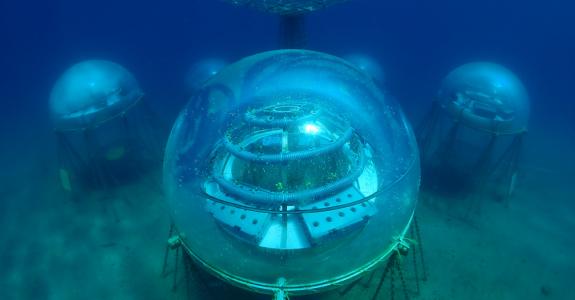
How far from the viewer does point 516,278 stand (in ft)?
17.8

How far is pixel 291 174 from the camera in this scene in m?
3.83

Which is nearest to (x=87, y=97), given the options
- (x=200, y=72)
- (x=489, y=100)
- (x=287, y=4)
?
(x=200, y=72)

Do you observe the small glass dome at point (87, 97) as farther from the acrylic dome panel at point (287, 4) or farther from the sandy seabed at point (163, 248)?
the acrylic dome panel at point (287, 4)

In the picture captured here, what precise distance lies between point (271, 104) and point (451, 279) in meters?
4.06

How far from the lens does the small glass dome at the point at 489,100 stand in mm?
5828

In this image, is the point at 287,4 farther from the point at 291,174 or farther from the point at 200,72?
the point at 200,72

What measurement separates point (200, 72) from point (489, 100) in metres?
6.54

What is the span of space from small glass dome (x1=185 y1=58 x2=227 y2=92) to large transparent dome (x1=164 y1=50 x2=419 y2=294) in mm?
4424

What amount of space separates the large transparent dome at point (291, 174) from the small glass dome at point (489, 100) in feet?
9.35

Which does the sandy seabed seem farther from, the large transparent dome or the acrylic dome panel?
the acrylic dome panel

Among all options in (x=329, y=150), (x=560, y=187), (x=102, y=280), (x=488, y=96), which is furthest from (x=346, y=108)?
(x=560, y=187)

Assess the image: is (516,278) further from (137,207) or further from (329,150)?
(137,207)

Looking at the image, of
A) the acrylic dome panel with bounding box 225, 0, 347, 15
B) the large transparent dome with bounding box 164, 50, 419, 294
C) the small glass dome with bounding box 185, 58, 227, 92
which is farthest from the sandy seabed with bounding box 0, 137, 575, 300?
the acrylic dome panel with bounding box 225, 0, 347, 15

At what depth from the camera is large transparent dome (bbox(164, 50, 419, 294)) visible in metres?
3.18
